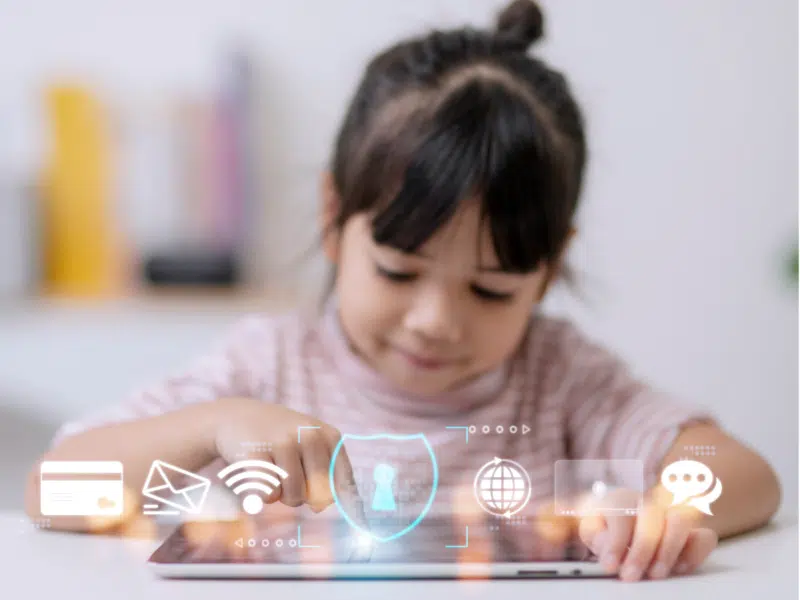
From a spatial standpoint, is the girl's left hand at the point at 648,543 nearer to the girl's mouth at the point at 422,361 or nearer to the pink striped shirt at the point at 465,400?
the pink striped shirt at the point at 465,400

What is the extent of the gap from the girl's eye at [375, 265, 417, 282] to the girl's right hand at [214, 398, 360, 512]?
0.10 meters

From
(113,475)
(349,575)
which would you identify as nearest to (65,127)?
(113,475)

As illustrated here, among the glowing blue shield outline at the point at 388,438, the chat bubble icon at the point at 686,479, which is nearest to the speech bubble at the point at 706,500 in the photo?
the chat bubble icon at the point at 686,479

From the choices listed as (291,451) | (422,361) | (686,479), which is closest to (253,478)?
(291,451)

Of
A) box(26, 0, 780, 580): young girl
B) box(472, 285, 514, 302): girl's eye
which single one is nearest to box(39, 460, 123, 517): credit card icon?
box(26, 0, 780, 580): young girl

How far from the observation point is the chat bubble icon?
47 cm

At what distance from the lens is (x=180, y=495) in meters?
0.46

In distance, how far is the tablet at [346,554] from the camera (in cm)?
42

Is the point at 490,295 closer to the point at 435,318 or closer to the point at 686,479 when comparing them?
the point at 435,318

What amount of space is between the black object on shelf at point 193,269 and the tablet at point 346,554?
19cm

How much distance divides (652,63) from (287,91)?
0.84ft

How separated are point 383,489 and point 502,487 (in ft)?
0.22

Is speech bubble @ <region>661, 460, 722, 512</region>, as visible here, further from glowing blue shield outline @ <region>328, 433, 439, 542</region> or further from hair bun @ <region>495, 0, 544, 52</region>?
hair bun @ <region>495, 0, 544, 52</region>

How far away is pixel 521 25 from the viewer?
1.76ft
